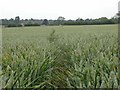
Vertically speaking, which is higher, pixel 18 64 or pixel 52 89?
pixel 18 64

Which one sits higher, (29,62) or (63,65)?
(29,62)

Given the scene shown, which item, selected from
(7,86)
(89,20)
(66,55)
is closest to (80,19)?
(89,20)

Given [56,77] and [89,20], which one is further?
[89,20]

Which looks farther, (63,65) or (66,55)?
(66,55)

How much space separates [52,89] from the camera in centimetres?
340

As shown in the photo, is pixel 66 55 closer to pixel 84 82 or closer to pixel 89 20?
pixel 84 82

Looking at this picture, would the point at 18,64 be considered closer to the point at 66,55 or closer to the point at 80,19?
the point at 66,55

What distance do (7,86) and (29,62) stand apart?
112cm

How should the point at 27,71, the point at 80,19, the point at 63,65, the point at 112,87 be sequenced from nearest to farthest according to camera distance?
1. the point at 112,87
2. the point at 27,71
3. the point at 63,65
4. the point at 80,19

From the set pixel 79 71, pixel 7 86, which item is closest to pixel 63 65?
pixel 79 71

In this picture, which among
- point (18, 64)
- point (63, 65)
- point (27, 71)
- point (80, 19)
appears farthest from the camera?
point (80, 19)

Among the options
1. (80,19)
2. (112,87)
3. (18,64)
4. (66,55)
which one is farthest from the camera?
(80,19)

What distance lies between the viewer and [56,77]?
3561 mm

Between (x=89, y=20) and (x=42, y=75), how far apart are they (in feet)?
133
